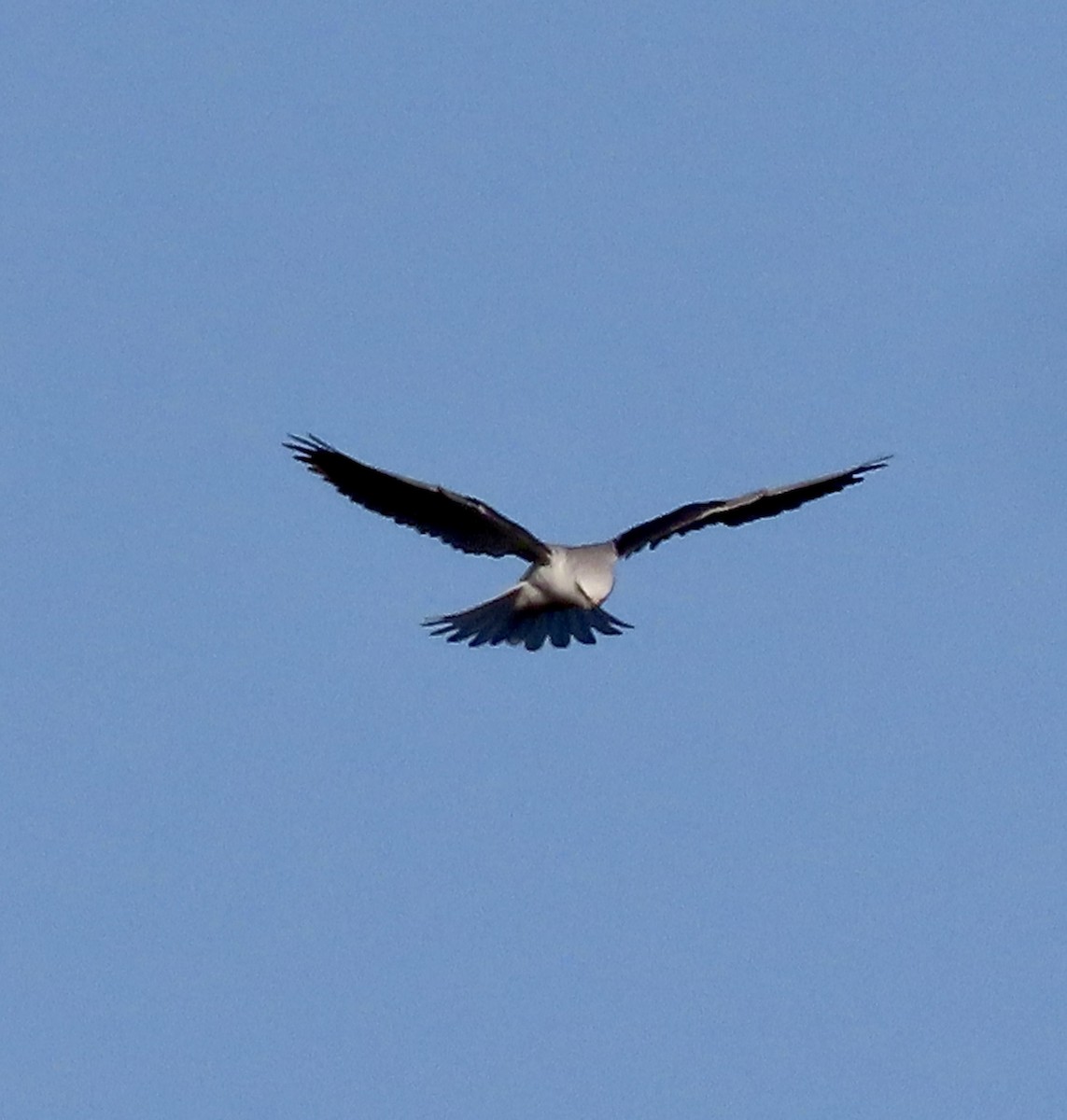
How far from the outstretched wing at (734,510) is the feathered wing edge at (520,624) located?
507mm

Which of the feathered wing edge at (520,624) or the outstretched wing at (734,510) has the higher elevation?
the outstretched wing at (734,510)

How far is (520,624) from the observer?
1889cm

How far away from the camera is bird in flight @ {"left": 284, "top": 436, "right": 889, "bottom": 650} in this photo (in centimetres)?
1869

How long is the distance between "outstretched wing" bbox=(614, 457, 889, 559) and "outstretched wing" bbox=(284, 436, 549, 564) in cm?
62

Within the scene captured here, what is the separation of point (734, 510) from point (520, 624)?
170cm

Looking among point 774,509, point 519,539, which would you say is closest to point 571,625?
point 519,539

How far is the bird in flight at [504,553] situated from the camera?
61.3 ft

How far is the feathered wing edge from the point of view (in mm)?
18766

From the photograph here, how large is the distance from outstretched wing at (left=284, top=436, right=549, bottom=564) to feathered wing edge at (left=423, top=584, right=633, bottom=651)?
285mm

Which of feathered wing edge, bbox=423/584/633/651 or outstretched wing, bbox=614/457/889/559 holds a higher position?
outstretched wing, bbox=614/457/889/559

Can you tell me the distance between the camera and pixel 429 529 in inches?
750

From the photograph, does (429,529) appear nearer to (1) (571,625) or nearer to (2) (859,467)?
(1) (571,625)

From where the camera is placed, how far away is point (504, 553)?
19078mm

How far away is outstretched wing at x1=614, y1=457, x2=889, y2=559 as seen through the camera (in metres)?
19.2
